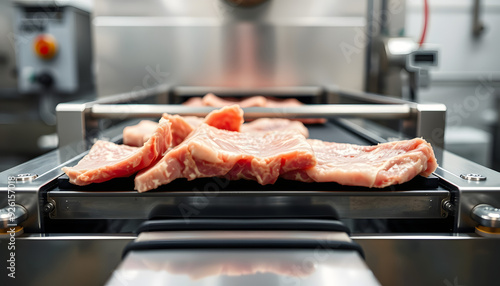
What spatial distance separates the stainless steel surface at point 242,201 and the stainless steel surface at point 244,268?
0.42ft

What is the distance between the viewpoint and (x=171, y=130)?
104 centimetres

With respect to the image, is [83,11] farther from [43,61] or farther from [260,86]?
[260,86]

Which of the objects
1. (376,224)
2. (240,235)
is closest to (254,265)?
(240,235)

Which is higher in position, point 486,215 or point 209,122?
point 209,122

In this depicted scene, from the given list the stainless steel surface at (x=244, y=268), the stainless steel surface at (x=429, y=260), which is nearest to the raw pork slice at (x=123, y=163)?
the stainless steel surface at (x=244, y=268)

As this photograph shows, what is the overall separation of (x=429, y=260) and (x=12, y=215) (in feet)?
2.77

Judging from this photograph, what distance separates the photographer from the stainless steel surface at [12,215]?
2.65 feet

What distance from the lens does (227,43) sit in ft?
8.61

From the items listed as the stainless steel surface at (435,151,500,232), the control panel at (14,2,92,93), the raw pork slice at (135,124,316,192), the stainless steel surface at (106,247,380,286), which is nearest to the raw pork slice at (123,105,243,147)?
the raw pork slice at (135,124,316,192)

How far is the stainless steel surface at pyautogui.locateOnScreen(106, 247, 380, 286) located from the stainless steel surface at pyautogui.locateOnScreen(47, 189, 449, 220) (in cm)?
13

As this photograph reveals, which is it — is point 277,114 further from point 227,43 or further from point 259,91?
point 227,43

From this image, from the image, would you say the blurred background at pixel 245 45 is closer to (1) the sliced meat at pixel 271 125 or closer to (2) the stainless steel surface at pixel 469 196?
(1) the sliced meat at pixel 271 125

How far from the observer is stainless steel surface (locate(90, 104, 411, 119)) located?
1.33m

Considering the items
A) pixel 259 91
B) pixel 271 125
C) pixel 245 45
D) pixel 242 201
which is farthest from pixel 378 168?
pixel 245 45
